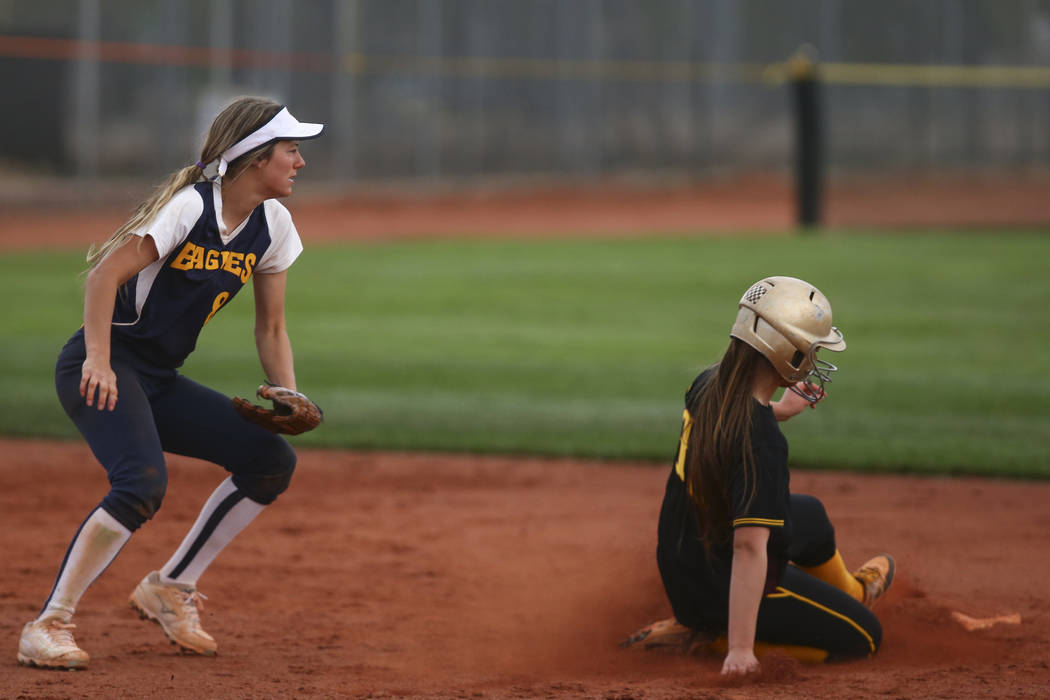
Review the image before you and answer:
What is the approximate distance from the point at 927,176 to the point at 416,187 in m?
12.0

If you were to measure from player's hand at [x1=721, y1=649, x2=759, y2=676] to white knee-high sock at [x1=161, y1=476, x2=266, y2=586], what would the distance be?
166cm

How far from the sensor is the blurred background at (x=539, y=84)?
22281 millimetres

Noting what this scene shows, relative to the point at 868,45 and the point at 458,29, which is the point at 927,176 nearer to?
the point at 868,45

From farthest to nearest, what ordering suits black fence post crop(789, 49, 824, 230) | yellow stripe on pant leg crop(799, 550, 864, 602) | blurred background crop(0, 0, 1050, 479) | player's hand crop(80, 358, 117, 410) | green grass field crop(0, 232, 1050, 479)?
1. black fence post crop(789, 49, 824, 230)
2. blurred background crop(0, 0, 1050, 479)
3. green grass field crop(0, 232, 1050, 479)
4. yellow stripe on pant leg crop(799, 550, 864, 602)
5. player's hand crop(80, 358, 117, 410)

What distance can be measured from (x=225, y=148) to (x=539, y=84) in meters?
23.5

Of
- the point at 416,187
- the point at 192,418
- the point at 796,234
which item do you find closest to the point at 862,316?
the point at 796,234

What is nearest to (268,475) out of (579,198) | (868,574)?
(868,574)

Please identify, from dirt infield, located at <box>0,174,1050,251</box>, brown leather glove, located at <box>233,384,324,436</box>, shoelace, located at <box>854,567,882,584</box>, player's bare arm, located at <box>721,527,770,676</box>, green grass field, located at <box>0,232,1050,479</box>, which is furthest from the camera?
dirt infield, located at <box>0,174,1050,251</box>

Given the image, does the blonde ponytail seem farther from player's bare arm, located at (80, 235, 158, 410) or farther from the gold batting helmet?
the gold batting helmet

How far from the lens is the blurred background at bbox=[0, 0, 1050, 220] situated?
22281 mm

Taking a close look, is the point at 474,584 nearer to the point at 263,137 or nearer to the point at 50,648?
the point at 50,648

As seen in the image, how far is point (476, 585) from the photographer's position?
524cm

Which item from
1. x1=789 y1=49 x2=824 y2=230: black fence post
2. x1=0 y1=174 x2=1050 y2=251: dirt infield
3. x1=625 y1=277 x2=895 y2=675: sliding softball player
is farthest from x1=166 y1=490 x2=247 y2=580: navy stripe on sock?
x1=0 y1=174 x2=1050 y2=251: dirt infield

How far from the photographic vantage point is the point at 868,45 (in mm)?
29469
